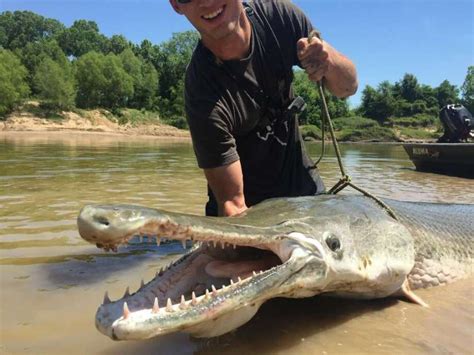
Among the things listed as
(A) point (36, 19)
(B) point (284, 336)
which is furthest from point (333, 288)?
(A) point (36, 19)

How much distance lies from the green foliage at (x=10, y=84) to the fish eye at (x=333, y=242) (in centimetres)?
4442

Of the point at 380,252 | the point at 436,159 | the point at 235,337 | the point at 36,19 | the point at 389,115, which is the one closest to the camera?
the point at 235,337

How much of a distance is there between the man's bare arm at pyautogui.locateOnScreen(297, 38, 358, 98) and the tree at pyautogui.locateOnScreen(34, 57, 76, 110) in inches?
1766

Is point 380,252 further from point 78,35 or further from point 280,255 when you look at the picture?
point 78,35

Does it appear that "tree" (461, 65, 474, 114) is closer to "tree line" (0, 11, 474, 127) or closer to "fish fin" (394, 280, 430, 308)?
"tree line" (0, 11, 474, 127)

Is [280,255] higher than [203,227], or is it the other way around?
[203,227]

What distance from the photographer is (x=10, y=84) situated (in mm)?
43156

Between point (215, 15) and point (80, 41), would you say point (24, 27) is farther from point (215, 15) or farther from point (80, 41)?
point (215, 15)

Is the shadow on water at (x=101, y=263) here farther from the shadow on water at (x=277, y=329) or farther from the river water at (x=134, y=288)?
the shadow on water at (x=277, y=329)

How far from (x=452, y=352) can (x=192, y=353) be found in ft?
3.54

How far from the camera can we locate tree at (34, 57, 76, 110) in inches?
1774

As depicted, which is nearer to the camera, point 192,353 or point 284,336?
point 192,353

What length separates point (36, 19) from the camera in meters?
84.2

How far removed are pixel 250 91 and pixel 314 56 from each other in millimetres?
531
